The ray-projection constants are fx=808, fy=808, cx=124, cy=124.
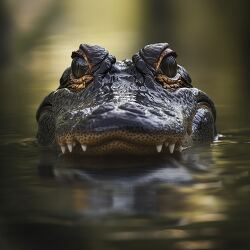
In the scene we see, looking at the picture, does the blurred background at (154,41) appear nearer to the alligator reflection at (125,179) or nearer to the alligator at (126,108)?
the alligator at (126,108)

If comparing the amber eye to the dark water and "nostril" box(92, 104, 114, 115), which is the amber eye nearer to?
the dark water

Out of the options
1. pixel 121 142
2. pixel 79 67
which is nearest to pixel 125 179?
pixel 121 142

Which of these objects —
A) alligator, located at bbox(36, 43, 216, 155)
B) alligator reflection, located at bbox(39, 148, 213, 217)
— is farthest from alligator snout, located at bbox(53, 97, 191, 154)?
alligator reflection, located at bbox(39, 148, 213, 217)

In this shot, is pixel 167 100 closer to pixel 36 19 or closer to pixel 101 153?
pixel 101 153

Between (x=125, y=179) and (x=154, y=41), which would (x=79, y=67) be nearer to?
(x=125, y=179)

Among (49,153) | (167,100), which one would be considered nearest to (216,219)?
(167,100)

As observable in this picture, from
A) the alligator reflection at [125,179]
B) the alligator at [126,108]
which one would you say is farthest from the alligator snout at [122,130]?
the alligator reflection at [125,179]

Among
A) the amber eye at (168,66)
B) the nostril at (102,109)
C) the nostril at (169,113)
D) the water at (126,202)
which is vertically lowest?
the water at (126,202)
